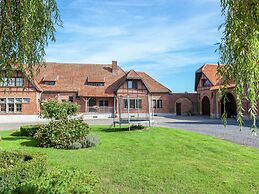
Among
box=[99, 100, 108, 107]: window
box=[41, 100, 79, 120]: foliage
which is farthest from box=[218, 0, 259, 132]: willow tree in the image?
box=[99, 100, 108, 107]: window

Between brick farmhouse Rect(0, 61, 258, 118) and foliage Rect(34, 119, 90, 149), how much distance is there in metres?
26.2

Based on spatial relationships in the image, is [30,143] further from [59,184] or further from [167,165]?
[59,184]

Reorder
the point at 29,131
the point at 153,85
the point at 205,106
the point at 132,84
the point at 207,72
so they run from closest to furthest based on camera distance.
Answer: the point at 29,131 < the point at 132,84 < the point at 207,72 < the point at 205,106 < the point at 153,85

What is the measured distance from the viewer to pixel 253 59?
402 centimetres

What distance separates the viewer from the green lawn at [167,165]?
336 inches

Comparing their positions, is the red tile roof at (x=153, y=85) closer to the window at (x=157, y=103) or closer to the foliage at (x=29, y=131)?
the window at (x=157, y=103)

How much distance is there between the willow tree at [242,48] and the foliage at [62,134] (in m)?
11.2

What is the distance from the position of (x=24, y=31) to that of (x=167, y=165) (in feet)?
19.9

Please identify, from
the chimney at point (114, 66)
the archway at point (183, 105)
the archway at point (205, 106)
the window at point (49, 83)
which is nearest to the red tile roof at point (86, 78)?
the chimney at point (114, 66)

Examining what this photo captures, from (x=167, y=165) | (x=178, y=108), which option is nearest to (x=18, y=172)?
(x=167, y=165)

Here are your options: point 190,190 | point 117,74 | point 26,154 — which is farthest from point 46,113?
point 117,74

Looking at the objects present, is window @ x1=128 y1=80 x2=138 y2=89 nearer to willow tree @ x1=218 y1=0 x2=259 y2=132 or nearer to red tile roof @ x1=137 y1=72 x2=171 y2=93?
red tile roof @ x1=137 y1=72 x2=171 y2=93

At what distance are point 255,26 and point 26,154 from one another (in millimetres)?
7362

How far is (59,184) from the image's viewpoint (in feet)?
23.1
